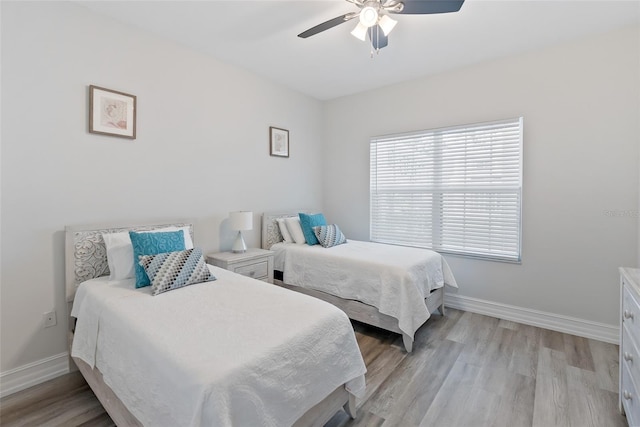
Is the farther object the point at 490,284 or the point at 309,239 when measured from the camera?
the point at 309,239

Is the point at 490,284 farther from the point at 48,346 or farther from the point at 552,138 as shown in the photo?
the point at 48,346

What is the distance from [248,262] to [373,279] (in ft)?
4.00

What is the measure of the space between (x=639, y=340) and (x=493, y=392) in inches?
34.5

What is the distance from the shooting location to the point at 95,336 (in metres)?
1.69

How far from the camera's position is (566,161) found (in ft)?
8.97

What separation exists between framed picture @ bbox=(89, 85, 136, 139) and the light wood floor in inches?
72.4

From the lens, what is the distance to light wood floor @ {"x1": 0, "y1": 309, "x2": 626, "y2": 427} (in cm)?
172

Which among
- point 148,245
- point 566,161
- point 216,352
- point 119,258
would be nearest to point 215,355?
point 216,352

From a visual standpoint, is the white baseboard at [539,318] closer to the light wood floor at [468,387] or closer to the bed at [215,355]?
the light wood floor at [468,387]

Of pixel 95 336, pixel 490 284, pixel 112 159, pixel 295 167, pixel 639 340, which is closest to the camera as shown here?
pixel 639 340

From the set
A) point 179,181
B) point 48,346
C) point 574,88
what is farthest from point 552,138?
point 48,346

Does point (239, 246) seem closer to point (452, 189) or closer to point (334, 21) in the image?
point (334, 21)

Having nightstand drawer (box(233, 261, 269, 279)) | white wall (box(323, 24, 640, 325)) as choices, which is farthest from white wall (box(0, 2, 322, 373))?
white wall (box(323, 24, 640, 325))

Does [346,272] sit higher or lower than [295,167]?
lower
